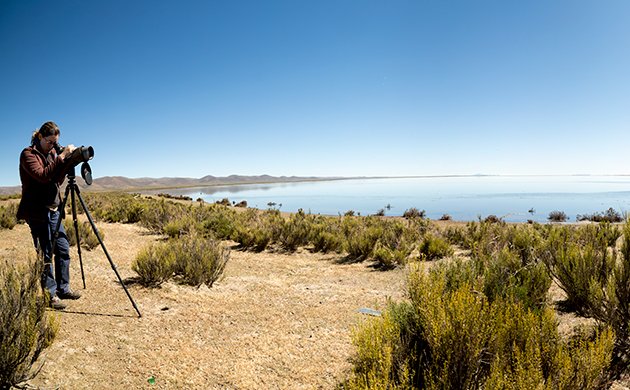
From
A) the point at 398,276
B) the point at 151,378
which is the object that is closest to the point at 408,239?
the point at 398,276

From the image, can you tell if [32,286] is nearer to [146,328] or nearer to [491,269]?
[146,328]

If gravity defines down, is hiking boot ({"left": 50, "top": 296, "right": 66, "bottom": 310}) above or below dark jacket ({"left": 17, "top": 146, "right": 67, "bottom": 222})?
below

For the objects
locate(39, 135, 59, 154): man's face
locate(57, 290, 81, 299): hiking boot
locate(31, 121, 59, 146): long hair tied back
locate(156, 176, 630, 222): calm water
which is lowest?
locate(156, 176, 630, 222): calm water

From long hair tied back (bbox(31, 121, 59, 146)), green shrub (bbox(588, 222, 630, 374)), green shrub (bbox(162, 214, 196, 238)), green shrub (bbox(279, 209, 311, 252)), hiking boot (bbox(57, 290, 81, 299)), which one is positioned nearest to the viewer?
green shrub (bbox(588, 222, 630, 374))

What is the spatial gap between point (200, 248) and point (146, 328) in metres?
2.41

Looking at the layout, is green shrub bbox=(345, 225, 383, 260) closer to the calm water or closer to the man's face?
the calm water

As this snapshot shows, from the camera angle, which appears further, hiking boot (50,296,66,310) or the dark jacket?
hiking boot (50,296,66,310)

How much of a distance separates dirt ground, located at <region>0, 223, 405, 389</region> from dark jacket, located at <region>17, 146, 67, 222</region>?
Answer: 1312 millimetres

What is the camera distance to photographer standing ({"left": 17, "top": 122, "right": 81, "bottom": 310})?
3.94m

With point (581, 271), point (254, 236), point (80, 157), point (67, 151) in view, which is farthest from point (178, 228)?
point (581, 271)

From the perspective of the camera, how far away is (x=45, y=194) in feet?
13.5

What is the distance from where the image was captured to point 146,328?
3.98 metres

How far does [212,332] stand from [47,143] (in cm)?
318

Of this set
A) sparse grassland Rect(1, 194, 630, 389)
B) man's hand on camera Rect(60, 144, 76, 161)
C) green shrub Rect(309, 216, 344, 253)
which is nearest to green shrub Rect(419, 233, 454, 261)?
sparse grassland Rect(1, 194, 630, 389)
